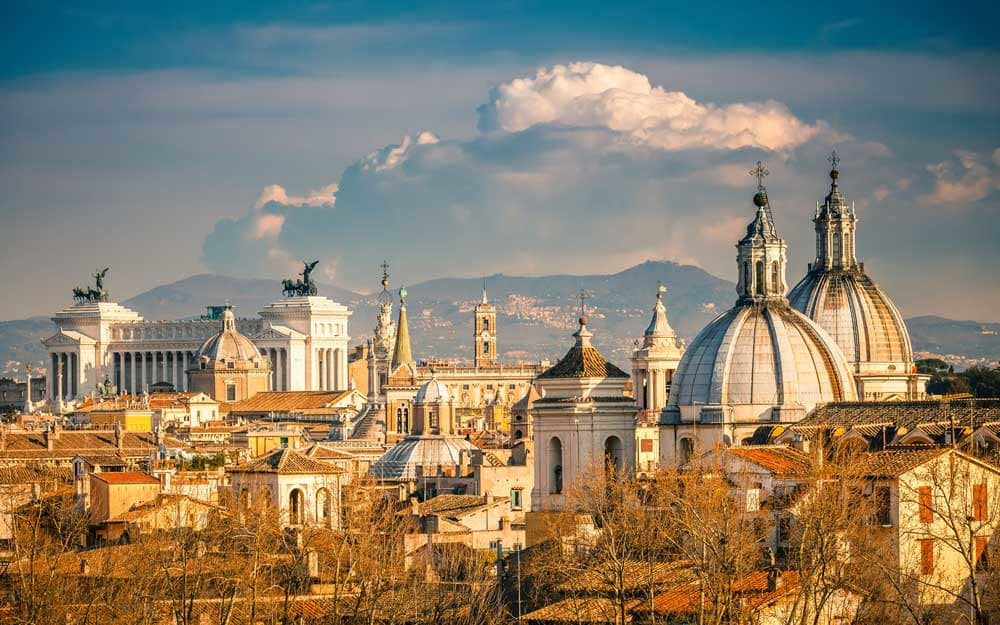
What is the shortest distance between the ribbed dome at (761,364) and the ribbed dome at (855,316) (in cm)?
1690

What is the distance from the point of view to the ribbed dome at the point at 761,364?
77188 millimetres

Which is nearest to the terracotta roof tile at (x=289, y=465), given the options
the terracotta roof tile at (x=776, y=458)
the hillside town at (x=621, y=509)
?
the hillside town at (x=621, y=509)

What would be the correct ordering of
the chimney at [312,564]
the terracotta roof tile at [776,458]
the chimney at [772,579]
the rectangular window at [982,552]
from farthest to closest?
the chimney at [312,564], the terracotta roof tile at [776,458], the rectangular window at [982,552], the chimney at [772,579]

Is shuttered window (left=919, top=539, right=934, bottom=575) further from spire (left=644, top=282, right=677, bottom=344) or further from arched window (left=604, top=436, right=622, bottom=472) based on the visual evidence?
spire (left=644, top=282, right=677, bottom=344)

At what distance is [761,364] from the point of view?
77312mm

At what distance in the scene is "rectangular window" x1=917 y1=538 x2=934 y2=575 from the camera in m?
55.1

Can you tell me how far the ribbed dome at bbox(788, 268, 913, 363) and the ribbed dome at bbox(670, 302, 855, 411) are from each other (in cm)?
1690

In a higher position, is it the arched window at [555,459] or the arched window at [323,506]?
the arched window at [555,459]

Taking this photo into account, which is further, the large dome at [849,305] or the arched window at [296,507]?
the large dome at [849,305]

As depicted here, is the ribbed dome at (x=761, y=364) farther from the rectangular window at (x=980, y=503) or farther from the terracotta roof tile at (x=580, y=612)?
the terracotta roof tile at (x=580, y=612)

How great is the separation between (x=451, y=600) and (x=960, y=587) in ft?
36.8

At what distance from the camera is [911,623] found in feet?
171

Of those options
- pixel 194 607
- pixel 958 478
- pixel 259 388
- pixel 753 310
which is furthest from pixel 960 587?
pixel 259 388

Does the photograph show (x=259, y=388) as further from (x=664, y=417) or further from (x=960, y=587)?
(x=960, y=587)
